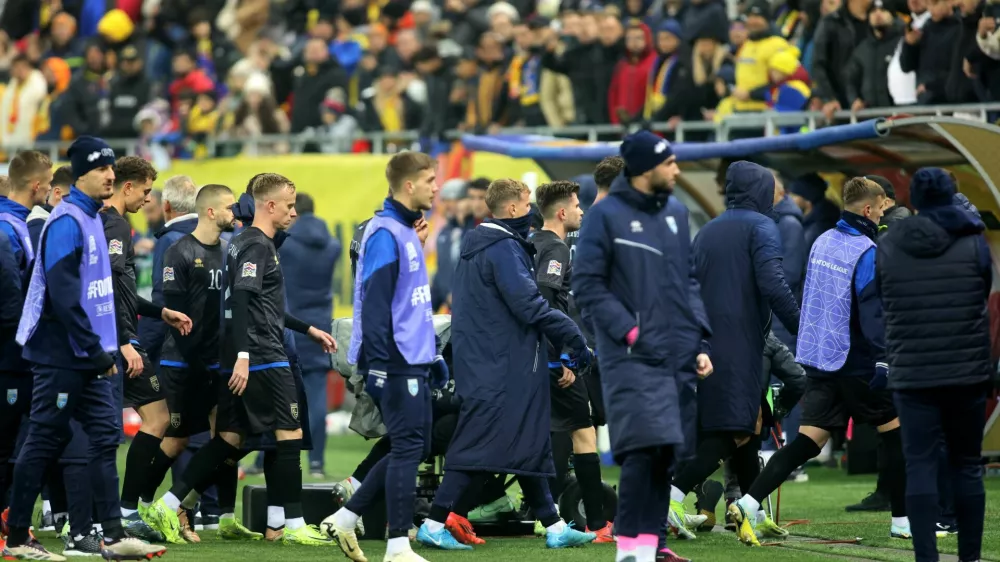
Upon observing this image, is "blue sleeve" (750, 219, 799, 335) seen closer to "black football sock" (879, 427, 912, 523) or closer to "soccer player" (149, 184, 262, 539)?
"black football sock" (879, 427, 912, 523)

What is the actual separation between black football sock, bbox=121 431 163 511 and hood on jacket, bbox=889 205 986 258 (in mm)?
4855

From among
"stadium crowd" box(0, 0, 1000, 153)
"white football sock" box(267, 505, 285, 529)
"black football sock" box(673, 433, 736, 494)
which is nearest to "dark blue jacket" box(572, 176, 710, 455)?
"black football sock" box(673, 433, 736, 494)

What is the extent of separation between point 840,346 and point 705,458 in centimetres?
103

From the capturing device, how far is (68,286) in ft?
28.6

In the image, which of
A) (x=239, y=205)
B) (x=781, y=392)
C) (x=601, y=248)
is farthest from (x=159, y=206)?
(x=601, y=248)

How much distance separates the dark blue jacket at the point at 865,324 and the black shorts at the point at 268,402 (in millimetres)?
3068

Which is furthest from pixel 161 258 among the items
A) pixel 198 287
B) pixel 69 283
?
pixel 69 283

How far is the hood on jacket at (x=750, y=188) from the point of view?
10.1m

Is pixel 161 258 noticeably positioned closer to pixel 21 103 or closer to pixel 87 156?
pixel 87 156

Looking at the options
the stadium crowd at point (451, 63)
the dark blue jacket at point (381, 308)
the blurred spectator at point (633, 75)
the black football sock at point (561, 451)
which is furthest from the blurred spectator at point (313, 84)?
the dark blue jacket at point (381, 308)

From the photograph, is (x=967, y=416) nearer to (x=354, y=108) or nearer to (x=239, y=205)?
(x=239, y=205)

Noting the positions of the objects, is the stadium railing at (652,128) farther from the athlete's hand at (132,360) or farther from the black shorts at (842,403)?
the athlete's hand at (132,360)

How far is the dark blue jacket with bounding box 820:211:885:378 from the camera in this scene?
10047 millimetres

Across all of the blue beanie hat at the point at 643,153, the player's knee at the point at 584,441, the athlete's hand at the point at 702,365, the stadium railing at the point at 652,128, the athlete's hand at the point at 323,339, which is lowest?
the player's knee at the point at 584,441
